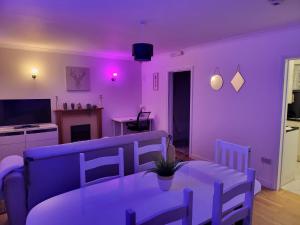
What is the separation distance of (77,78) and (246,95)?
12.4 ft

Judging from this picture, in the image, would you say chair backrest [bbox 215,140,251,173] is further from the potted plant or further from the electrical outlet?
the electrical outlet

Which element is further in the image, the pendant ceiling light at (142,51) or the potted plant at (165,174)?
the pendant ceiling light at (142,51)

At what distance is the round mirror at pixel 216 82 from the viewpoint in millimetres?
4054

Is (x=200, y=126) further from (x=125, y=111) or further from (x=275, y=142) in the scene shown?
(x=125, y=111)

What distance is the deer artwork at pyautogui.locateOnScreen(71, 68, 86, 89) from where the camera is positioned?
5.24 m

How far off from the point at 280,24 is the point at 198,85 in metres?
1.86

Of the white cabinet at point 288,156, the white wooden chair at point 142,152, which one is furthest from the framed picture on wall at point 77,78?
the white cabinet at point 288,156

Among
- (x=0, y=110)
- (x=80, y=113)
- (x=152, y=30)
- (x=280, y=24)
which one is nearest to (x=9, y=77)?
(x=0, y=110)

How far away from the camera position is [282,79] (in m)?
3.15

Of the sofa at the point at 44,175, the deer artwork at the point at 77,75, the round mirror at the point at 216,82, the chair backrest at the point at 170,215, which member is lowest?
the sofa at the point at 44,175

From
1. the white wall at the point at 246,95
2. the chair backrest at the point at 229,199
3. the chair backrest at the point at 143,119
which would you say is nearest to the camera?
the chair backrest at the point at 229,199

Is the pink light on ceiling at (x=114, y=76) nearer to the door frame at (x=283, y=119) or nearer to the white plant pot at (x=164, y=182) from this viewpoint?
the door frame at (x=283, y=119)

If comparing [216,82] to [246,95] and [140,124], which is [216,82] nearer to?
[246,95]

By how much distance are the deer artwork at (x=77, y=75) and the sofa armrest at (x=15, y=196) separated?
3434 mm
